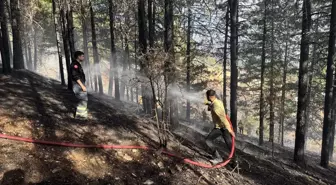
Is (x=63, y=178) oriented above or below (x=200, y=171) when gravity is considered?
above

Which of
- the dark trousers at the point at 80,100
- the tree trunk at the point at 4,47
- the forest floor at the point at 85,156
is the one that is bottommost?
the forest floor at the point at 85,156

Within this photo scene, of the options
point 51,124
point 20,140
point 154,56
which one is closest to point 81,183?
point 20,140

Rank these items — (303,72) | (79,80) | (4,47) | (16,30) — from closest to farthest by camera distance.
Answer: (79,80) → (303,72) → (4,47) → (16,30)

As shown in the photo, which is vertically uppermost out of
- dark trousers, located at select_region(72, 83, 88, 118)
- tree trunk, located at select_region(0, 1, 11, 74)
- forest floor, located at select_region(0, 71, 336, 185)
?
tree trunk, located at select_region(0, 1, 11, 74)

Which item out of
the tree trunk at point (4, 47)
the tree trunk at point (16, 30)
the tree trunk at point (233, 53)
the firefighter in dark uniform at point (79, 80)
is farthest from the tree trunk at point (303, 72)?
the tree trunk at point (16, 30)

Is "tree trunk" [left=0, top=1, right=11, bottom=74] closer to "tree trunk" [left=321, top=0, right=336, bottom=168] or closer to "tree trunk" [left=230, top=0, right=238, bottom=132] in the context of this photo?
"tree trunk" [left=230, top=0, right=238, bottom=132]

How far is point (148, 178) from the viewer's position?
5.11 meters

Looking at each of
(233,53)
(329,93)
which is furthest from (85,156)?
(329,93)

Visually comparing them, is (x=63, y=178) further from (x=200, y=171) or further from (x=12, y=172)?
(x=200, y=171)

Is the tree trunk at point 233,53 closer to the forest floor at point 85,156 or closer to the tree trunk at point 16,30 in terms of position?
the forest floor at point 85,156

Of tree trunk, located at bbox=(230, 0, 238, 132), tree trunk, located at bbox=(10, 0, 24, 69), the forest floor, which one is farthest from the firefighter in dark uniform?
tree trunk, located at bbox=(230, 0, 238, 132)

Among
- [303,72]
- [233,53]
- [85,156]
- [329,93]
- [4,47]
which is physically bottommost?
[85,156]

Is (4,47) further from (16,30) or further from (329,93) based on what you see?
(329,93)

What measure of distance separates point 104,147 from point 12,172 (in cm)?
191
